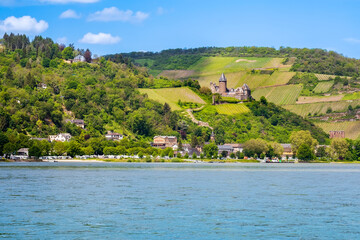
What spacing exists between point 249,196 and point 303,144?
419ft

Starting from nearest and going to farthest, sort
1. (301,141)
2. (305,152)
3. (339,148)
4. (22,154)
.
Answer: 1. (22,154)
2. (305,152)
3. (339,148)
4. (301,141)

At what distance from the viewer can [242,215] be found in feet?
131

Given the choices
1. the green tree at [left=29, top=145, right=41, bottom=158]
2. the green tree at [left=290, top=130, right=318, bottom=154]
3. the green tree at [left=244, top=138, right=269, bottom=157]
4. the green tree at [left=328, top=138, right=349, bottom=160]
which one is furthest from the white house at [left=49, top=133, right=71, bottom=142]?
the green tree at [left=328, top=138, right=349, bottom=160]

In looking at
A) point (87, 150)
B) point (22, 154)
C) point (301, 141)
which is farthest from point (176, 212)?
point (301, 141)

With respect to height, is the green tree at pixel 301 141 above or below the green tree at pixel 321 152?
above

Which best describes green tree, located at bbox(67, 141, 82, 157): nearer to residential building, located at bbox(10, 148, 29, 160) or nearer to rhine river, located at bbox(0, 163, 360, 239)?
residential building, located at bbox(10, 148, 29, 160)

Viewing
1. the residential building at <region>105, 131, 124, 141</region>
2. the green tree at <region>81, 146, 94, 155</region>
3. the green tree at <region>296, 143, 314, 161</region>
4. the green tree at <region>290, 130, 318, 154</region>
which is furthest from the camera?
the residential building at <region>105, 131, 124, 141</region>

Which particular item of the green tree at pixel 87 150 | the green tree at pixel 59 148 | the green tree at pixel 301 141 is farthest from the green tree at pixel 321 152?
the green tree at pixel 59 148

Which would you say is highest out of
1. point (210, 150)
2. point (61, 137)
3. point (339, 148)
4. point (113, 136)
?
point (113, 136)

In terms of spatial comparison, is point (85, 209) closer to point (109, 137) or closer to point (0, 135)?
point (0, 135)

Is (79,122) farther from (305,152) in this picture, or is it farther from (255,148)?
(305,152)

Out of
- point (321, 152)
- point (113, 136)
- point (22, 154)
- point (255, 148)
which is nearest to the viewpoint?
point (22, 154)

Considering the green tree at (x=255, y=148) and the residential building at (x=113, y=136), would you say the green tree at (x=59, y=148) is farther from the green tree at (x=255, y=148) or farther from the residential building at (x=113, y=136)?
the green tree at (x=255, y=148)

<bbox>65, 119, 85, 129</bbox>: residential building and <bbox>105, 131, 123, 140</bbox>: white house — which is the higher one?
<bbox>65, 119, 85, 129</bbox>: residential building
